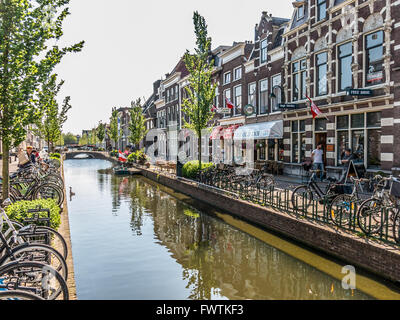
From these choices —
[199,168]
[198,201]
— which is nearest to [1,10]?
[198,201]

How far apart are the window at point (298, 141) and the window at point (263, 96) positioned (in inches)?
142

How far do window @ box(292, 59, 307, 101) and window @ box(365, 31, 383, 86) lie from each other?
4422 mm

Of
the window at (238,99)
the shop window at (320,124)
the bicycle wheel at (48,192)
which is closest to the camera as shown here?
the bicycle wheel at (48,192)

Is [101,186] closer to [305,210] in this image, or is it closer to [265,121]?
[265,121]

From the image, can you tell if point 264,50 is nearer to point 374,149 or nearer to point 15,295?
point 374,149

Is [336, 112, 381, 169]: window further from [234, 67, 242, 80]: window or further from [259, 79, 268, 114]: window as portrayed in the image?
[234, 67, 242, 80]: window

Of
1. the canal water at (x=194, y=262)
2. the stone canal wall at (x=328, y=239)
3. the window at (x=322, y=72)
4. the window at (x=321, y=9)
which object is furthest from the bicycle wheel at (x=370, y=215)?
the window at (x=321, y=9)

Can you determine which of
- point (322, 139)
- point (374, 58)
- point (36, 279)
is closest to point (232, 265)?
point (36, 279)

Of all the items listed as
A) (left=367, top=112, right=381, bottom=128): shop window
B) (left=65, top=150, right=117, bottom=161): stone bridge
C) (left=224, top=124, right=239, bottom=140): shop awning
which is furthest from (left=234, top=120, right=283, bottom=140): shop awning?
(left=65, top=150, right=117, bottom=161): stone bridge

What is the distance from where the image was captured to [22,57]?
7.73 meters

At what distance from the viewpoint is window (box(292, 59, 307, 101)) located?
19.2 metres

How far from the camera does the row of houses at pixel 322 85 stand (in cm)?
1387

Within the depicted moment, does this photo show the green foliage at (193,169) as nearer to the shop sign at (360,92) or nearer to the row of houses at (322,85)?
the row of houses at (322,85)

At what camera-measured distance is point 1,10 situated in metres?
7.43
